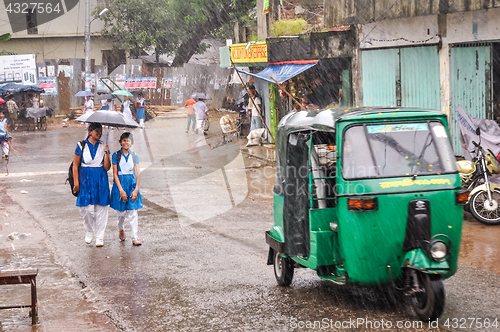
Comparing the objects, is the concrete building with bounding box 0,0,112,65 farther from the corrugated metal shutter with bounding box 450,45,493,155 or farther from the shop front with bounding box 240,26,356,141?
the corrugated metal shutter with bounding box 450,45,493,155

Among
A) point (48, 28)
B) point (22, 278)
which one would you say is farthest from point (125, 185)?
point (48, 28)

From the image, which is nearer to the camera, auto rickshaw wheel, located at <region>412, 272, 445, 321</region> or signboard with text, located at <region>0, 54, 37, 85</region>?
auto rickshaw wheel, located at <region>412, 272, 445, 321</region>

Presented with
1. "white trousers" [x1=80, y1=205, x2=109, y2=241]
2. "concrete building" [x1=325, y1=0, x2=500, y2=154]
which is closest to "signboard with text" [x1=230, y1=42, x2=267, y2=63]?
"concrete building" [x1=325, y1=0, x2=500, y2=154]

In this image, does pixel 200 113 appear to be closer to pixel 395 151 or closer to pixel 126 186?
pixel 126 186

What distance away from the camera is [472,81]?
37.9ft

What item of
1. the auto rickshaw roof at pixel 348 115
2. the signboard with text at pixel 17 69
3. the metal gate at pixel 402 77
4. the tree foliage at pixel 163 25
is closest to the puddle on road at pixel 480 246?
the auto rickshaw roof at pixel 348 115

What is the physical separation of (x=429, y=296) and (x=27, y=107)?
1239 inches

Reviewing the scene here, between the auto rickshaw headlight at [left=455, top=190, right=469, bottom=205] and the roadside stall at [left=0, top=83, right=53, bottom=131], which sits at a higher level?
the roadside stall at [left=0, top=83, right=53, bottom=131]

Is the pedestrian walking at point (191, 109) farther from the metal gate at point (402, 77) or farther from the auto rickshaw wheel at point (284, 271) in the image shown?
the auto rickshaw wheel at point (284, 271)

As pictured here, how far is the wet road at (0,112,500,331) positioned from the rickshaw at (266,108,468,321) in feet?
1.43

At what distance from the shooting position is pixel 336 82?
16766 mm

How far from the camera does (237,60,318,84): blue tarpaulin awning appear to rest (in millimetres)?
15750

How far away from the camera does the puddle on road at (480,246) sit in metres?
7.17

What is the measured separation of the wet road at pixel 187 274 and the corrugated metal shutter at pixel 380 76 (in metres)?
3.54
